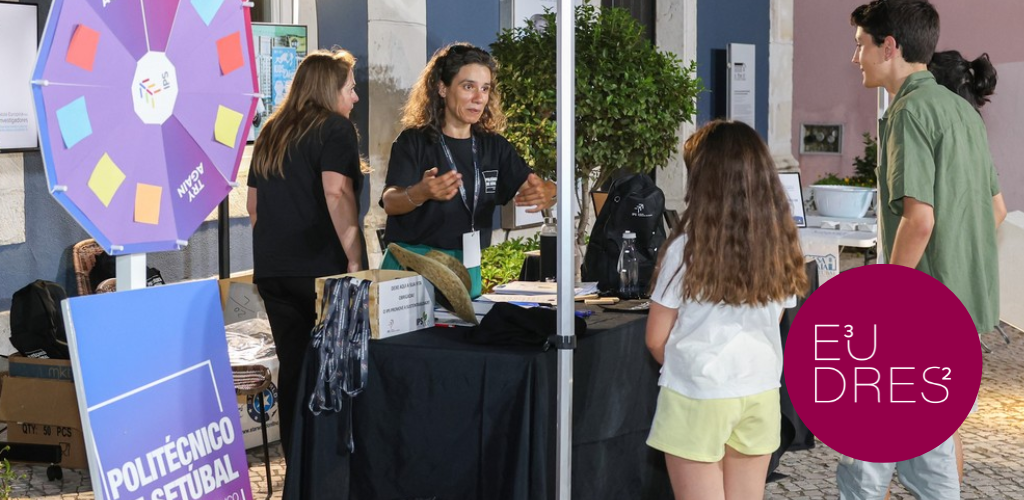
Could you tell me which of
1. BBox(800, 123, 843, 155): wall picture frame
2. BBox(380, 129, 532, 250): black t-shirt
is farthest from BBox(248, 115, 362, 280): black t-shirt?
BBox(800, 123, 843, 155): wall picture frame

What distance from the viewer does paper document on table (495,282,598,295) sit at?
3.54 metres

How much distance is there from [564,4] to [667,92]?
3336 mm

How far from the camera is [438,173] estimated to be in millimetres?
3631

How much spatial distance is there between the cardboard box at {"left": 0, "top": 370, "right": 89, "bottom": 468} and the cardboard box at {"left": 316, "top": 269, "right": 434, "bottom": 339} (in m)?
1.71

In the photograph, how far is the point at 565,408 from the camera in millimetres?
2678

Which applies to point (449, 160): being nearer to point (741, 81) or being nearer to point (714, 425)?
point (714, 425)

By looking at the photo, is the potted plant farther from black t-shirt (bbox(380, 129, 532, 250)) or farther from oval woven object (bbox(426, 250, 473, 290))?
oval woven object (bbox(426, 250, 473, 290))

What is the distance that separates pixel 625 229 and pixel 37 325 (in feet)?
7.39

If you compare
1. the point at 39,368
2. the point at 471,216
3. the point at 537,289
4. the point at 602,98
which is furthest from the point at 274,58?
the point at 537,289

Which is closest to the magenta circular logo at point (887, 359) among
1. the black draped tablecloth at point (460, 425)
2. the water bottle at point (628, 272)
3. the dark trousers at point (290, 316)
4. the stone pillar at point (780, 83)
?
the black draped tablecloth at point (460, 425)

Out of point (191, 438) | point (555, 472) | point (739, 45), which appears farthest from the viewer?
point (739, 45)

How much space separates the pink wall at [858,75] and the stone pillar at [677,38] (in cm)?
314

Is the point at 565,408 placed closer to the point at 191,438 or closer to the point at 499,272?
the point at 191,438

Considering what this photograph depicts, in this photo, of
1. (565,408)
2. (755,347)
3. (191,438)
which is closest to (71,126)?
(191,438)
